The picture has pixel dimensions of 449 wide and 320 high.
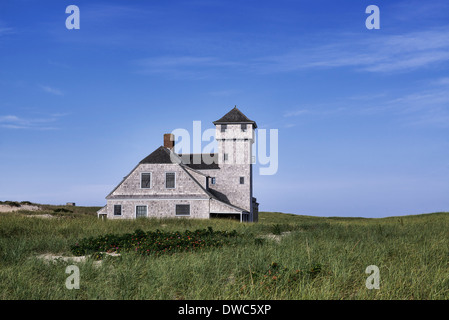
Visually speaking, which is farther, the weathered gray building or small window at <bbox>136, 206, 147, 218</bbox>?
small window at <bbox>136, 206, 147, 218</bbox>

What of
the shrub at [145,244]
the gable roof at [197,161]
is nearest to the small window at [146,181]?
the gable roof at [197,161]

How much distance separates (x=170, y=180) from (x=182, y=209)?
10.4 feet

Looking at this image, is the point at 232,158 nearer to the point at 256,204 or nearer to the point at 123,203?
the point at 256,204

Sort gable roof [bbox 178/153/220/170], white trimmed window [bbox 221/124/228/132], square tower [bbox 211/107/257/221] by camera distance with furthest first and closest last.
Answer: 1. gable roof [bbox 178/153/220/170]
2. white trimmed window [bbox 221/124/228/132]
3. square tower [bbox 211/107/257/221]

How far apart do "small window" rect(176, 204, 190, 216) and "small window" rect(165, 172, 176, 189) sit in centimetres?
208

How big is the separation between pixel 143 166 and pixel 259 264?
107 ft

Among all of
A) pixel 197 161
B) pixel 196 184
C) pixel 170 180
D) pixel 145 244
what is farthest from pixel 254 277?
pixel 197 161

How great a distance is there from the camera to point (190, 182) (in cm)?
3922

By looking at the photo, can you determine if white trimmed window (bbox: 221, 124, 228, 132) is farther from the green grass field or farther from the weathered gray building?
the green grass field

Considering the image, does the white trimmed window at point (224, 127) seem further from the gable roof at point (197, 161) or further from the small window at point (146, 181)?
the small window at point (146, 181)

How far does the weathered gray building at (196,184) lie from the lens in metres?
39.0

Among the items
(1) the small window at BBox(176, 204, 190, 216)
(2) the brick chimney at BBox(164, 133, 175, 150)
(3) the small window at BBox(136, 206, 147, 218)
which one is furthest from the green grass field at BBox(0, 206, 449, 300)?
(2) the brick chimney at BBox(164, 133, 175, 150)

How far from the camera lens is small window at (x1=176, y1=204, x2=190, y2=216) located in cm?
3916
